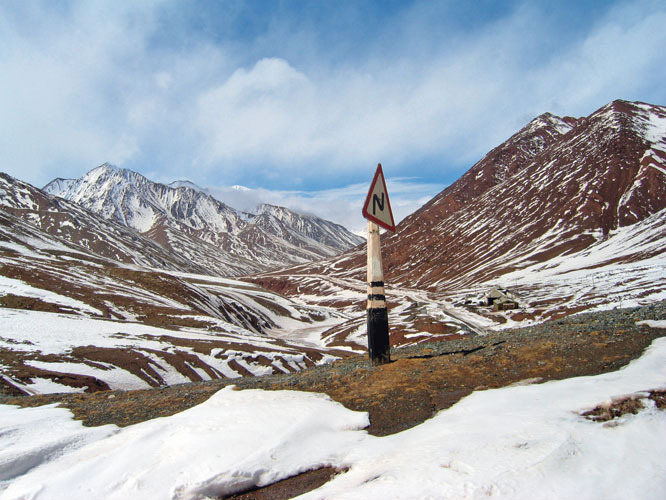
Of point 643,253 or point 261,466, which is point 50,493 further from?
point 643,253

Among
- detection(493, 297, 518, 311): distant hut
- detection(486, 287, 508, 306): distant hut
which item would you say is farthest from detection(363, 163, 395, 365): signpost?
detection(486, 287, 508, 306): distant hut

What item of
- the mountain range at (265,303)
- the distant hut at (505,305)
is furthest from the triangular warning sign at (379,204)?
the distant hut at (505,305)

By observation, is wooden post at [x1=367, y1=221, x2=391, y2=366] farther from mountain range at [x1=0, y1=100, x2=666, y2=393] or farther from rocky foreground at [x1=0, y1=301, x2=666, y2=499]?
mountain range at [x1=0, y1=100, x2=666, y2=393]

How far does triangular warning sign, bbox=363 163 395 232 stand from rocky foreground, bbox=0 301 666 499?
19.2 ft

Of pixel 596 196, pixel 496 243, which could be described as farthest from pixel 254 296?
pixel 596 196

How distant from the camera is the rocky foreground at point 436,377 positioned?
11.1 meters

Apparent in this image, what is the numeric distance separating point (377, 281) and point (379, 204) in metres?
3.26

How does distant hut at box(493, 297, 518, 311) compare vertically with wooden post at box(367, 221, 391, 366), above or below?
above

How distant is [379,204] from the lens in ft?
54.7

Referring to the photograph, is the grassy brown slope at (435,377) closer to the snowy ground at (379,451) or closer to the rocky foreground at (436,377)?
the rocky foreground at (436,377)

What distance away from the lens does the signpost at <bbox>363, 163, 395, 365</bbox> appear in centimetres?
1647

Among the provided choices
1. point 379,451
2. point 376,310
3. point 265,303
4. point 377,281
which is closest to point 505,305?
point 265,303

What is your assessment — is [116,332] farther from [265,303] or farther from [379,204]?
[265,303]

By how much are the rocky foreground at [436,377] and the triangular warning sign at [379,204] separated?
230 inches
